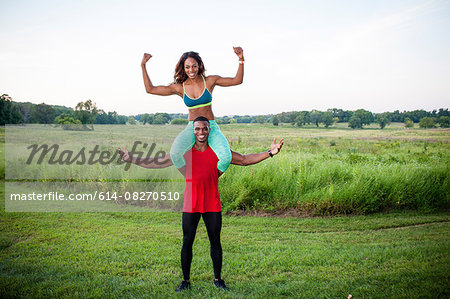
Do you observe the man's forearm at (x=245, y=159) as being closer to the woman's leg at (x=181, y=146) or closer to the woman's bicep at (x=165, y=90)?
the woman's leg at (x=181, y=146)

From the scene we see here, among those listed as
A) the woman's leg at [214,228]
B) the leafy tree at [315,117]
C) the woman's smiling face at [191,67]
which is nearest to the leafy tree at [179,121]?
the woman's smiling face at [191,67]

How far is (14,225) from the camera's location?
7.45 m

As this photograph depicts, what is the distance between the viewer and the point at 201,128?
12.9 ft

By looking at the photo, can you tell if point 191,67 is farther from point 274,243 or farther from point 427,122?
point 427,122

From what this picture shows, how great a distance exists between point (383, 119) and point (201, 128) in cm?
3472

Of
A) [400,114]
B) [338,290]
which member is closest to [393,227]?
[338,290]

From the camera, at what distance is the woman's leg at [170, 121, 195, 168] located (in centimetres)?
394

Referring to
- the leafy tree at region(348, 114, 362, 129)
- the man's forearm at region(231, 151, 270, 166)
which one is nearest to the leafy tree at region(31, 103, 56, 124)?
the man's forearm at region(231, 151, 270, 166)

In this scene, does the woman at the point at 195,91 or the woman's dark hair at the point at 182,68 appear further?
the woman's dark hair at the point at 182,68

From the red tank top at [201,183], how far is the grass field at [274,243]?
120 cm

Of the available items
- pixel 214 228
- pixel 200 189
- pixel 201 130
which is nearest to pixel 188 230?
pixel 214 228

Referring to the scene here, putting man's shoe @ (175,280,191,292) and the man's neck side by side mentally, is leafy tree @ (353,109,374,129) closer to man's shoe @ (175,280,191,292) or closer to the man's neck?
the man's neck

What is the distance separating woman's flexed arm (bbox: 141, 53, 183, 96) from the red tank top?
91cm

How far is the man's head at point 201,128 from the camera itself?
3936 millimetres
